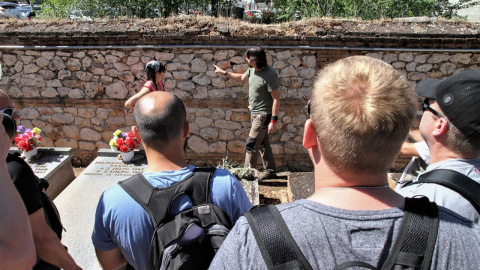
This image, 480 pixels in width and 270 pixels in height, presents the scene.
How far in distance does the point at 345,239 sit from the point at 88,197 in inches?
172

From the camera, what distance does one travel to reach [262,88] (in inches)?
205

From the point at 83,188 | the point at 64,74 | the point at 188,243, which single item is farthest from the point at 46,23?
the point at 188,243

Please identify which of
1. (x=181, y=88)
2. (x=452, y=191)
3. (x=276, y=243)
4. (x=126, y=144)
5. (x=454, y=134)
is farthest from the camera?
(x=181, y=88)

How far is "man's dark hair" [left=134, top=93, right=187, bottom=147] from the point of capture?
5.98 ft

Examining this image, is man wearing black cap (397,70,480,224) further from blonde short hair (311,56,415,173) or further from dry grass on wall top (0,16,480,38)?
dry grass on wall top (0,16,480,38)

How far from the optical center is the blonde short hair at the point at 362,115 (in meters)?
1.04

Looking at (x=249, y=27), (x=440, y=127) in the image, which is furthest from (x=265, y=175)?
(x=440, y=127)

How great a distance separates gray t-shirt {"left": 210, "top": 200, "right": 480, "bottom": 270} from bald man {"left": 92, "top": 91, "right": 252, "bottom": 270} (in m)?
0.70

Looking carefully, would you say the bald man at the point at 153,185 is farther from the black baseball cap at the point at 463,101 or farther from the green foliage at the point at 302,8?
the green foliage at the point at 302,8

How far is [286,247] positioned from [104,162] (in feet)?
16.8

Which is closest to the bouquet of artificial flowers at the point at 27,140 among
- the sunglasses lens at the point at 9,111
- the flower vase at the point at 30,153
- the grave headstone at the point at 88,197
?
the flower vase at the point at 30,153

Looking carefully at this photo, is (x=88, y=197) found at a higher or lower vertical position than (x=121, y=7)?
lower

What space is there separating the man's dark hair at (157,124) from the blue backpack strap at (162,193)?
0.74ft

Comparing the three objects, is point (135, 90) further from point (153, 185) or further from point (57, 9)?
point (153, 185)
